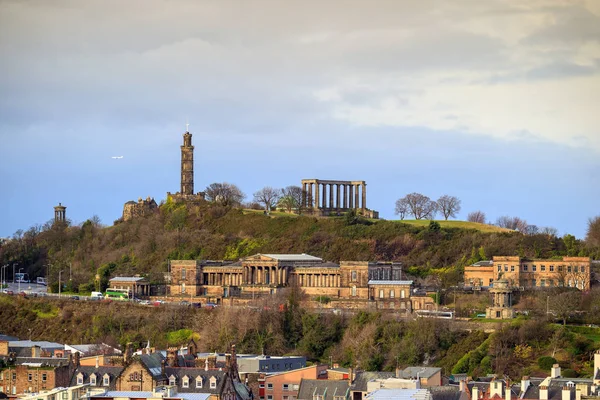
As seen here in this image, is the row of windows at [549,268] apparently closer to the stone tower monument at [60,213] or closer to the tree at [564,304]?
the tree at [564,304]

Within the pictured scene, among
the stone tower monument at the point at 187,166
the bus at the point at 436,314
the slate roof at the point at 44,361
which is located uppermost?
the stone tower monument at the point at 187,166

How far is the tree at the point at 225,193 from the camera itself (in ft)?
597

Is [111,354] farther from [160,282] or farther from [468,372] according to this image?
[160,282]

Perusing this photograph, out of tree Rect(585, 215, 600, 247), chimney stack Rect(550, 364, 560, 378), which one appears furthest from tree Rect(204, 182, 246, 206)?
chimney stack Rect(550, 364, 560, 378)

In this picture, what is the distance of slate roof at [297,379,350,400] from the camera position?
312 feet

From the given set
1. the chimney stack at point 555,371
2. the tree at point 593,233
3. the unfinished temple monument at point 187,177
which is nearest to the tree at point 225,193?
the unfinished temple monument at point 187,177

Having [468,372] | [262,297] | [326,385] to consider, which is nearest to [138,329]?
[262,297]

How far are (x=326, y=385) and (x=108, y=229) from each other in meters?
86.8

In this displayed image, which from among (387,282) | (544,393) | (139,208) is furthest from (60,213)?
(544,393)

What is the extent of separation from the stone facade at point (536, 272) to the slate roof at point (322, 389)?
42207 mm

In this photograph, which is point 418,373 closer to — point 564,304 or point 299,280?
point 564,304

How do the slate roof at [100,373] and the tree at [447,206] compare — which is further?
the tree at [447,206]

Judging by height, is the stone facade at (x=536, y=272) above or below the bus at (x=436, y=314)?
above

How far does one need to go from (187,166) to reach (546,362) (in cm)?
7397
